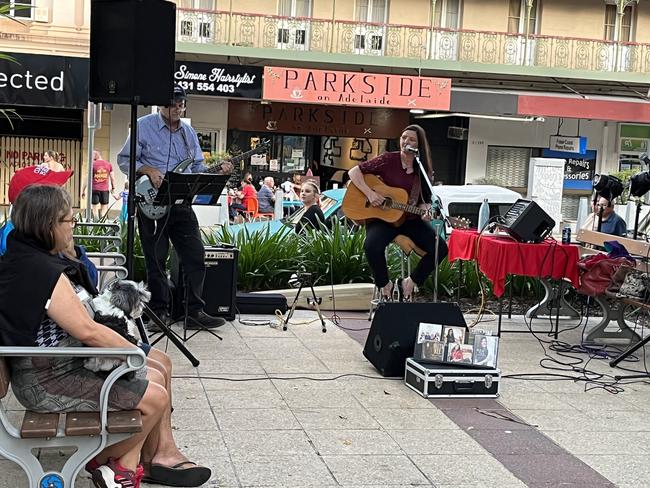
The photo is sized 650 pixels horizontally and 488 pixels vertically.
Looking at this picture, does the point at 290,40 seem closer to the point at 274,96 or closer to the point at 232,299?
the point at 274,96

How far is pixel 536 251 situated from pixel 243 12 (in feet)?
61.8

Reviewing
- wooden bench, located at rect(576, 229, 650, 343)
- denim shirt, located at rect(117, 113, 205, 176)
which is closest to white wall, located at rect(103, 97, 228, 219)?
denim shirt, located at rect(117, 113, 205, 176)

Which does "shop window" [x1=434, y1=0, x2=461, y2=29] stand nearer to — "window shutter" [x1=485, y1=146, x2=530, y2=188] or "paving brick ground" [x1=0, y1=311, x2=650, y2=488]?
"window shutter" [x1=485, y1=146, x2=530, y2=188]

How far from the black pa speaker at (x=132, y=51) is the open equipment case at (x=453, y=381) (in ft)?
8.99

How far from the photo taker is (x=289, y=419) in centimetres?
519

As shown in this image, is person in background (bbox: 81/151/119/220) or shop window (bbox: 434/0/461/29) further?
shop window (bbox: 434/0/461/29)

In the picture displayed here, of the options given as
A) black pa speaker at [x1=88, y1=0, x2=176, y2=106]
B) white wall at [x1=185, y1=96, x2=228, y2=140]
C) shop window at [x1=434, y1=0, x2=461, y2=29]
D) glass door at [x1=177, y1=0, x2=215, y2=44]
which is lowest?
black pa speaker at [x1=88, y1=0, x2=176, y2=106]

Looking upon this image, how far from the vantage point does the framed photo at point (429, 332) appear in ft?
19.6

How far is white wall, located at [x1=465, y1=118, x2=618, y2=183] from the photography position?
26.7 meters

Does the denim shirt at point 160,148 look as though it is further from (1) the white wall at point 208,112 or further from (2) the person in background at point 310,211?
(1) the white wall at point 208,112

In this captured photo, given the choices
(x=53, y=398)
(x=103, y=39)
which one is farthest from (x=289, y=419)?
(x=103, y=39)

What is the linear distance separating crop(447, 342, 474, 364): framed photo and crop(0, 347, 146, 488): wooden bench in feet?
9.29

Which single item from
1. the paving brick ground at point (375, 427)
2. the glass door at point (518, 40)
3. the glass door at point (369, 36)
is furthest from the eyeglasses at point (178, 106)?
the glass door at point (518, 40)

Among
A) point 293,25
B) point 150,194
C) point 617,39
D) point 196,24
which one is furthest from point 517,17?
point 150,194
